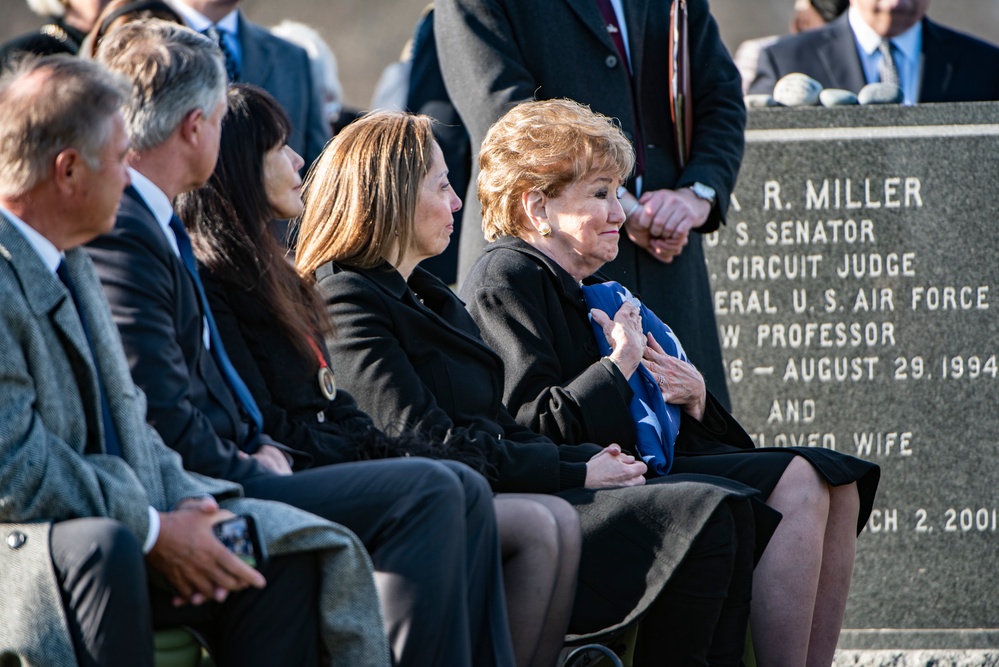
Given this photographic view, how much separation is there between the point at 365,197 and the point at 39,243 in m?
1.21

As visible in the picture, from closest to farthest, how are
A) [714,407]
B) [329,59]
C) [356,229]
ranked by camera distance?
1. [356,229]
2. [714,407]
3. [329,59]

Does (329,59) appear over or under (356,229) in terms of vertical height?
under

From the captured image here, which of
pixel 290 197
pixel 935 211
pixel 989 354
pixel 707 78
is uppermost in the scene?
pixel 290 197

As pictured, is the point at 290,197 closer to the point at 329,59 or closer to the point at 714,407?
the point at 714,407

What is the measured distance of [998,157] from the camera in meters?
5.62

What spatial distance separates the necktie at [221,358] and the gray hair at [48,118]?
1.53 ft

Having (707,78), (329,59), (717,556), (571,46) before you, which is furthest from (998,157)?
(329,59)

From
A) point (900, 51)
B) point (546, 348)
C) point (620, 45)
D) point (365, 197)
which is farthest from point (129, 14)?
point (900, 51)

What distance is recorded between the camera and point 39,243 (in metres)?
2.52

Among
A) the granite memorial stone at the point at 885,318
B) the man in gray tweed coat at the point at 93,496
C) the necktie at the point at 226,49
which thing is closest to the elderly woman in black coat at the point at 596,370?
the man in gray tweed coat at the point at 93,496

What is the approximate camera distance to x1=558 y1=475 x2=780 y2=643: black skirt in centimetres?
343

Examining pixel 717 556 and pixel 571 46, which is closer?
pixel 717 556

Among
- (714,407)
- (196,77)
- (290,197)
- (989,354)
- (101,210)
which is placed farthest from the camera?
(989,354)

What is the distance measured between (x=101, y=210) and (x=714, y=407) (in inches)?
85.2
